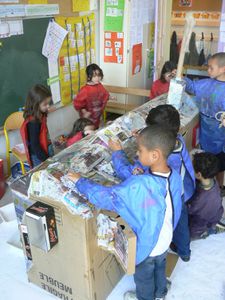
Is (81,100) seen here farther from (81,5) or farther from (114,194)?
(114,194)

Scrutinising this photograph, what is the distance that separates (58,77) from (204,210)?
2243 millimetres

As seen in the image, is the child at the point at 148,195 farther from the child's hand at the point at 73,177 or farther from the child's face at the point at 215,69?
the child's face at the point at 215,69

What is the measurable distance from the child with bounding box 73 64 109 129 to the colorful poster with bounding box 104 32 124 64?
0.95m

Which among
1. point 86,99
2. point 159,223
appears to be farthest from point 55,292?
point 86,99

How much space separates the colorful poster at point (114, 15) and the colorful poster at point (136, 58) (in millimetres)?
354

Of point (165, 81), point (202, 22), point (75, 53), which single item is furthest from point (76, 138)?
point (202, 22)

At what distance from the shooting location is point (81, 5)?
12.2ft

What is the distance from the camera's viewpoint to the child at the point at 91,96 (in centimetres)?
332

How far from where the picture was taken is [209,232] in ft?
A: 8.04

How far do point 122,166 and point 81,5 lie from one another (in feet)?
8.83

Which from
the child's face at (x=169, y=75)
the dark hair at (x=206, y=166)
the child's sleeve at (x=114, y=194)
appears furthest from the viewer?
the child's face at (x=169, y=75)

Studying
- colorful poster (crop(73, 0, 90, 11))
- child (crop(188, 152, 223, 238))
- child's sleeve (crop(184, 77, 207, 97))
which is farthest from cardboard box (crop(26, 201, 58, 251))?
colorful poster (crop(73, 0, 90, 11))

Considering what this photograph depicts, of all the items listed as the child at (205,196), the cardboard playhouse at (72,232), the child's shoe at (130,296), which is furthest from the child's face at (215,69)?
the child's shoe at (130,296)

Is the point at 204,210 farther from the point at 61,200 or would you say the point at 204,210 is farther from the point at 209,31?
the point at 209,31
